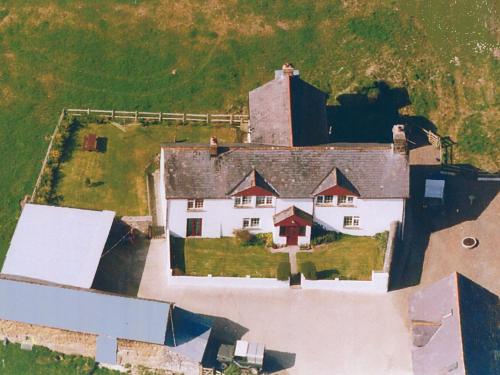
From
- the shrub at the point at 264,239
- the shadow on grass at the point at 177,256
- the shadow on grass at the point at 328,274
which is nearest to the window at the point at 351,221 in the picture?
the shadow on grass at the point at 328,274

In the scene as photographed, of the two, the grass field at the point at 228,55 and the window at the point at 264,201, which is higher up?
the grass field at the point at 228,55

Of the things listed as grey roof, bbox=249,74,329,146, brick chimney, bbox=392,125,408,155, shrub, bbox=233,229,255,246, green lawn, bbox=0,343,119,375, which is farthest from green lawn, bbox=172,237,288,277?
brick chimney, bbox=392,125,408,155

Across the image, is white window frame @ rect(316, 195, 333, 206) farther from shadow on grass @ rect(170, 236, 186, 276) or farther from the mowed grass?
the mowed grass

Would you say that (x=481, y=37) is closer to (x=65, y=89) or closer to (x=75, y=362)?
(x=65, y=89)

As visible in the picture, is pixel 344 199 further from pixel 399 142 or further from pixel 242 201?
pixel 242 201

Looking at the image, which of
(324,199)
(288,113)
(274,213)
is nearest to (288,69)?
(288,113)

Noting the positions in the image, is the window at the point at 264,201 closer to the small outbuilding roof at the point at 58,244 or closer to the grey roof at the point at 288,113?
the grey roof at the point at 288,113
